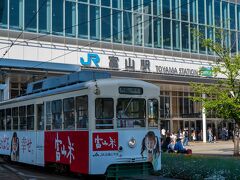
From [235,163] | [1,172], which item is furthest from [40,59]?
[235,163]

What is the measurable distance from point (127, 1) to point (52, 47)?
33.1 feet

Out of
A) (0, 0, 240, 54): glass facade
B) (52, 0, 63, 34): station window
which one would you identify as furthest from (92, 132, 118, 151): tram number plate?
(52, 0, 63, 34): station window

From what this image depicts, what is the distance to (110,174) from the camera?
13859mm

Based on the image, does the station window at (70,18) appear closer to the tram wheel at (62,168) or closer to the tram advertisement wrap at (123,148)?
the tram wheel at (62,168)

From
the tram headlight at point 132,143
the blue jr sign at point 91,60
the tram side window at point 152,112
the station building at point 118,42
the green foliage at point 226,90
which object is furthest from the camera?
the blue jr sign at point 91,60

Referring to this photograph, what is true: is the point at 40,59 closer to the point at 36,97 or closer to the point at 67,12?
the point at 67,12

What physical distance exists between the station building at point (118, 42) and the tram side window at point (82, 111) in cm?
1745

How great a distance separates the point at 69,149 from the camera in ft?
49.2

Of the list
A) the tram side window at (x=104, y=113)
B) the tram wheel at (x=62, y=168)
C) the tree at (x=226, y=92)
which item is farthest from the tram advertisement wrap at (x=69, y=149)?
the tree at (x=226, y=92)

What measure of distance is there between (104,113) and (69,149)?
1.87 metres

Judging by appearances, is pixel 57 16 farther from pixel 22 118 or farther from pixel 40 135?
pixel 40 135

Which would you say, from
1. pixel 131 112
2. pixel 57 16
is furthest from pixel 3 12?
pixel 131 112

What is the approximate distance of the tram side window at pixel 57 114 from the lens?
1565 centimetres

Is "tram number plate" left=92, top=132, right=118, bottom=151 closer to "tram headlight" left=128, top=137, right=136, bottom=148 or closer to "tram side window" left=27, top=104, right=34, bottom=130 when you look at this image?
"tram headlight" left=128, top=137, right=136, bottom=148
